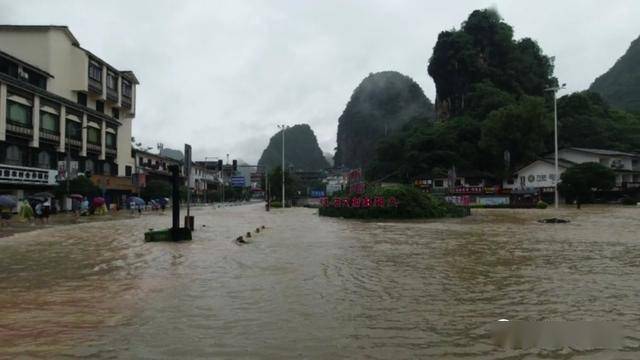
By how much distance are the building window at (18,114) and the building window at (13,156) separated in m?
1.96

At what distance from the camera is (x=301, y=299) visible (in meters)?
8.73

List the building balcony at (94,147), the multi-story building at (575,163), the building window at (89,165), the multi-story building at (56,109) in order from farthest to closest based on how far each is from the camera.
A: the multi-story building at (575,163) → the building window at (89,165) → the building balcony at (94,147) → the multi-story building at (56,109)

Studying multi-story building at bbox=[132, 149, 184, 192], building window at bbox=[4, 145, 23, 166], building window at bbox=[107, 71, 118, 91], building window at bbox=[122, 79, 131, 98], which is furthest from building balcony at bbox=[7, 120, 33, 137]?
multi-story building at bbox=[132, 149, 184, 192]

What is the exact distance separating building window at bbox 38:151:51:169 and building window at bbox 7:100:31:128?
3733 mm

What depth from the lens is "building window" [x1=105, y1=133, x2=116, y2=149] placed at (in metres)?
62.3

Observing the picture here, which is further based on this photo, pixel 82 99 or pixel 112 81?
pixel 112 81

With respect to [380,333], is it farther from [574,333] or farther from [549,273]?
[549,273]

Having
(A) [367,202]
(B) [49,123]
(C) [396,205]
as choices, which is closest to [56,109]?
(B) [49,123]

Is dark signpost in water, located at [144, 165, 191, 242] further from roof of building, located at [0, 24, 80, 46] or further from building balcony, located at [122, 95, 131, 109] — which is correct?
building balcony, located at [122, 95, 131, 109]

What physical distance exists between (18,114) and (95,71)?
653 inches

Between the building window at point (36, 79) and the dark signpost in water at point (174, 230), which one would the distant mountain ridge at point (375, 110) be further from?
the dark signpost in water at point (174, 230)

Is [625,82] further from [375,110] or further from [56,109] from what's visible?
[56,109]

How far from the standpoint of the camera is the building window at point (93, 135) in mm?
57431

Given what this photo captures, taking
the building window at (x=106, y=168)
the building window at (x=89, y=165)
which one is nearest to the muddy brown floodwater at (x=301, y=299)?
the building window at (x=89, y=165)
